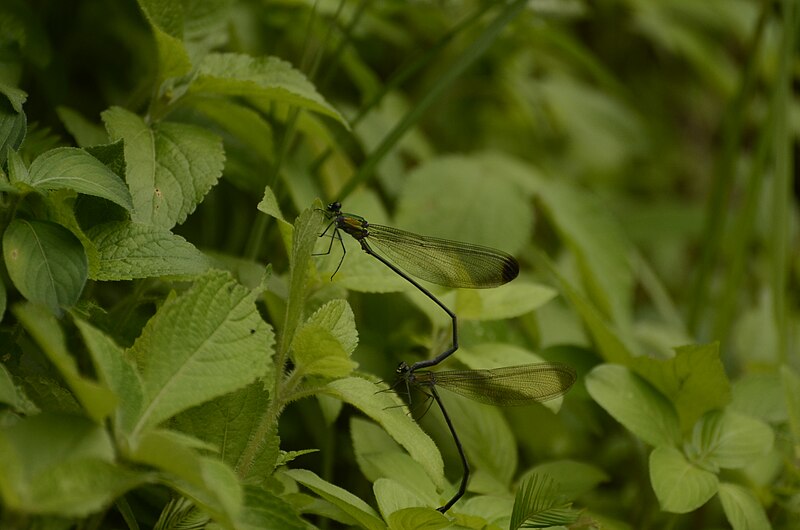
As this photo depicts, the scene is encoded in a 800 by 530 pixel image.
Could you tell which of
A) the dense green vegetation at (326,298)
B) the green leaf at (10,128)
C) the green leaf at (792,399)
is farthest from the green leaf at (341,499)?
the green leaf at (792,399)

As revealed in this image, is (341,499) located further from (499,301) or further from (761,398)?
(761,398)

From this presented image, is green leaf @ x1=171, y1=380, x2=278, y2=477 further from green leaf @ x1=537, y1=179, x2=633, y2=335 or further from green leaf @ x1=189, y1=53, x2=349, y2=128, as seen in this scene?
green leaf @ x1=537, y1=179, x2=633, y2=335

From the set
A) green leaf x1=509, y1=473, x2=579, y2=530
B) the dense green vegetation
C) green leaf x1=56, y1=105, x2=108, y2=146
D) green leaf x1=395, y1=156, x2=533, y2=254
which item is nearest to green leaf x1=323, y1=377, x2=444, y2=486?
the dense green vegetation

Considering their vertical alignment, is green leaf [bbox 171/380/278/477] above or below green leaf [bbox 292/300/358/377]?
below

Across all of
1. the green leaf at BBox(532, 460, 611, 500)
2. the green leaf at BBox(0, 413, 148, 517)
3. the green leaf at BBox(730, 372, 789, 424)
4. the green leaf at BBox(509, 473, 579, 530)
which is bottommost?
the green leaf at BBox(532, 460, 611, 500)

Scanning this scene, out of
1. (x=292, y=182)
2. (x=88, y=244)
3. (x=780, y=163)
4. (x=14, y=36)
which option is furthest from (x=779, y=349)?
(x=14, y=36)

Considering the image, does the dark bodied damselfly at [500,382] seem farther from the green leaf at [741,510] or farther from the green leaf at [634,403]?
the green leaf at [741,510]
